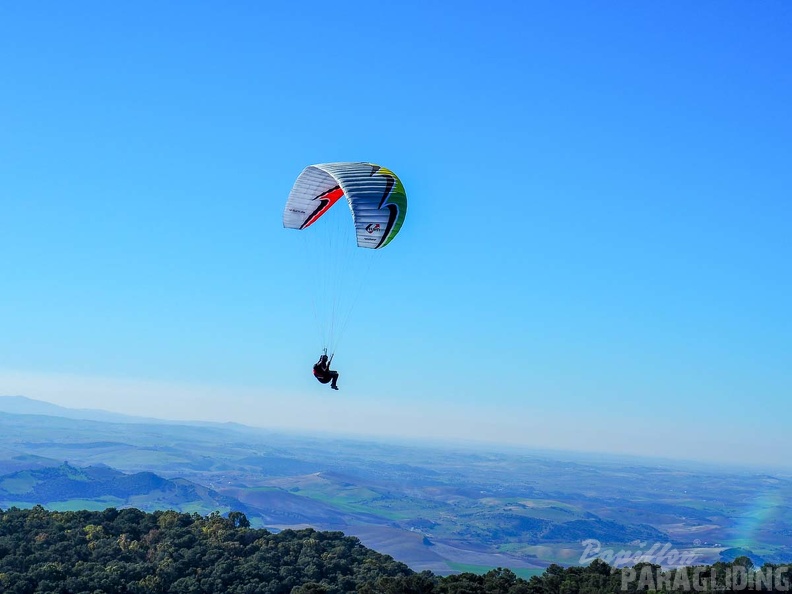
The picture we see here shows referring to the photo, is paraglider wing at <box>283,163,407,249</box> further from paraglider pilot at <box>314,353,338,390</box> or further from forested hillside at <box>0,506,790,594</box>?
forested hillside at <box>0,506,790,594</box>

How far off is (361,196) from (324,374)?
25.1 ft

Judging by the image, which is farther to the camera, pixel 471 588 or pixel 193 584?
pixel 193 584

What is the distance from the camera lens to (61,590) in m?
45.6

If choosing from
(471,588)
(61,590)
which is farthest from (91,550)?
(471,588)

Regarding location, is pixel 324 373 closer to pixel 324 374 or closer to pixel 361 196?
pixel 324 374

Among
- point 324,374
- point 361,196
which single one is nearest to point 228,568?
point 324,374

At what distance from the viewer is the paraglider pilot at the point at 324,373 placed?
33844mm

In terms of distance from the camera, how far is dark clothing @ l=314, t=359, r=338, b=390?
111 ft

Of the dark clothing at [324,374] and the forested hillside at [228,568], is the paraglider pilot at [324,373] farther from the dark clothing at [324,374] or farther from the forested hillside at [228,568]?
the forested hillside at [228,568]

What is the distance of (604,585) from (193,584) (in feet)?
78.4

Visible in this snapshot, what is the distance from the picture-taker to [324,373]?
34.0 meters

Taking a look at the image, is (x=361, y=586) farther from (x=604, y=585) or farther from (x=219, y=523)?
(x=219, y=523)

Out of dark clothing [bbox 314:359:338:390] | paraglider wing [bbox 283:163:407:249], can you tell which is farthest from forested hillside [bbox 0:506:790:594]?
paraglider wing [bbox 283:163:407:249]

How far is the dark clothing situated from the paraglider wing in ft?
17.6
